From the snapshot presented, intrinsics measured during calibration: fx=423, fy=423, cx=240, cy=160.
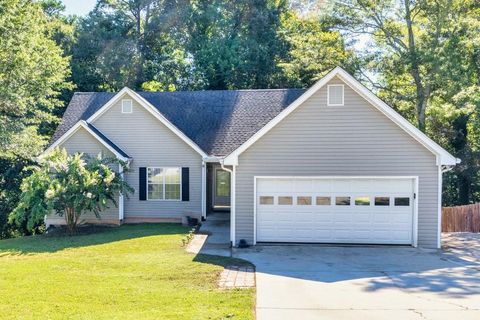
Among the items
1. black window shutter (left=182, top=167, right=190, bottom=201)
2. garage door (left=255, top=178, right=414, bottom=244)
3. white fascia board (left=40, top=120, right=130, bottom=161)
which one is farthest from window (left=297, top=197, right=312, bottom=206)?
white fascia board (left=40, top=120, right=130, bottom=161)

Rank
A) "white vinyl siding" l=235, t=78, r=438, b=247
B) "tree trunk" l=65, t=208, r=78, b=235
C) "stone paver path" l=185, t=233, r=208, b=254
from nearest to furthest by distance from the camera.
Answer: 1. "stone paver path" l=185, t=233, r=208, b=254
2. "white vinyl siding" l=235, t=78, r=438, b=247
3. "tree trunk" l=65, t=208, r=78, b=235

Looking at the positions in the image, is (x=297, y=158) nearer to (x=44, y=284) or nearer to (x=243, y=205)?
(x=243, y=205)

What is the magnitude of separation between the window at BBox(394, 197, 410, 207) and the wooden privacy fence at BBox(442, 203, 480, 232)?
191 inches

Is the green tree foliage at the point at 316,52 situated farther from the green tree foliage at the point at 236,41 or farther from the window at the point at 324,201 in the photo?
the window at the point at 324,201

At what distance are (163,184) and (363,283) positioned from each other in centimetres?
1115

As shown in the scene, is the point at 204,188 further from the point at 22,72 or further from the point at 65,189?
the point at 22,72

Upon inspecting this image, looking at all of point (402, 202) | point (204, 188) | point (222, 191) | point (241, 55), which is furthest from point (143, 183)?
point (241, 55)

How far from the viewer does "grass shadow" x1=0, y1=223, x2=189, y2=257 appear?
13377mm

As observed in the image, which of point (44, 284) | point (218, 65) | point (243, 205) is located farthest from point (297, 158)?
point (218, 65)

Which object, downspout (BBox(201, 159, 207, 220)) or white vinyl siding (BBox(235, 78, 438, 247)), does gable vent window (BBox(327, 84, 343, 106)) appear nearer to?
white vinyl siding (BBox(235, 78, 438, 247))

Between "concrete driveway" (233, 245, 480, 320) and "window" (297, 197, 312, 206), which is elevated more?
"window" (297, 197, 312, 206)

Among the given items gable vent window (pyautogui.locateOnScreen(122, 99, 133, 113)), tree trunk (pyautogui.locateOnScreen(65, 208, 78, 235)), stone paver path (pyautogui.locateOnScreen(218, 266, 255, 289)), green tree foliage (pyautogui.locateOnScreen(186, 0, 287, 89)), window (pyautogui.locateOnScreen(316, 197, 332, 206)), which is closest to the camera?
stone paver path (pyautogui.locateOnScreen(218, 266, 255, 289))

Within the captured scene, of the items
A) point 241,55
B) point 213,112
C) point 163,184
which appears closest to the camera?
point 163,184

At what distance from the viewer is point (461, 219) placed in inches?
679
